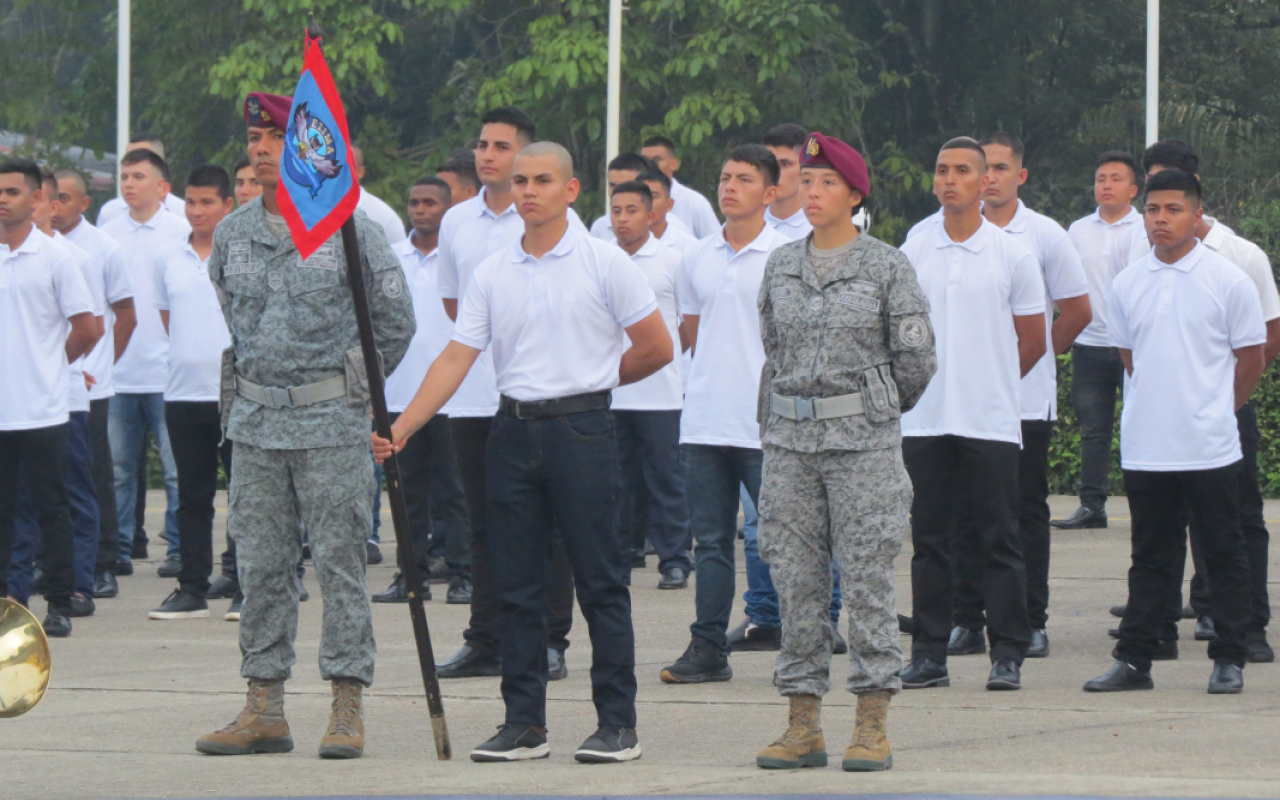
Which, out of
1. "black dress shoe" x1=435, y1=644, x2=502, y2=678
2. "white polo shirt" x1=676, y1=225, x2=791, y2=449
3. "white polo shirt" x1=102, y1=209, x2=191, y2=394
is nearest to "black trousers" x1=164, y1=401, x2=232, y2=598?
"white polo shirt" x1=102, y1=209, x2=191, y2=394

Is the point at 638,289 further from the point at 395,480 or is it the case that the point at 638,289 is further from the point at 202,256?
the point at 202,256

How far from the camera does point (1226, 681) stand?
24.6 ft

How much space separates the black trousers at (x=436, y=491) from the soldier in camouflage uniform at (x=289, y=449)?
359 centimetres

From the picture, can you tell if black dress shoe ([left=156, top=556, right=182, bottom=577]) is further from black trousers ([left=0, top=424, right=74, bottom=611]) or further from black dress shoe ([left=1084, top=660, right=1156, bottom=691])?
black dress shoe ([left=1084, top=660, right=1156, bottom=691])

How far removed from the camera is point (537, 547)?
6.39 m

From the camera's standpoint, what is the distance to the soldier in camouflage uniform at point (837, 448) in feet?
20.1

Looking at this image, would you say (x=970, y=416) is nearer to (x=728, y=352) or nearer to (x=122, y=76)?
(x=728, y=352)

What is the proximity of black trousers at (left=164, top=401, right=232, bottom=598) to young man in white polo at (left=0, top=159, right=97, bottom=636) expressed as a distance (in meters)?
0.65

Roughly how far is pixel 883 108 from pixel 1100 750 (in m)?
10.6

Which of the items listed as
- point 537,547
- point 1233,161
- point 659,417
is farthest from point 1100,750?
point 1233,161

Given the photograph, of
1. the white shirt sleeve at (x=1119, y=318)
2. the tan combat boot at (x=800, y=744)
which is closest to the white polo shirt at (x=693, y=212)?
the white shirt sleeve at (x=1119, y=318)

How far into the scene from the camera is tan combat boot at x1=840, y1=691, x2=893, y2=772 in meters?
5.97

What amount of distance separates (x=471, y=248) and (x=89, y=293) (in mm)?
2168

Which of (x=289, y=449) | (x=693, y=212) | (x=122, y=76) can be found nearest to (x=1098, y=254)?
(x=693, y=212)
